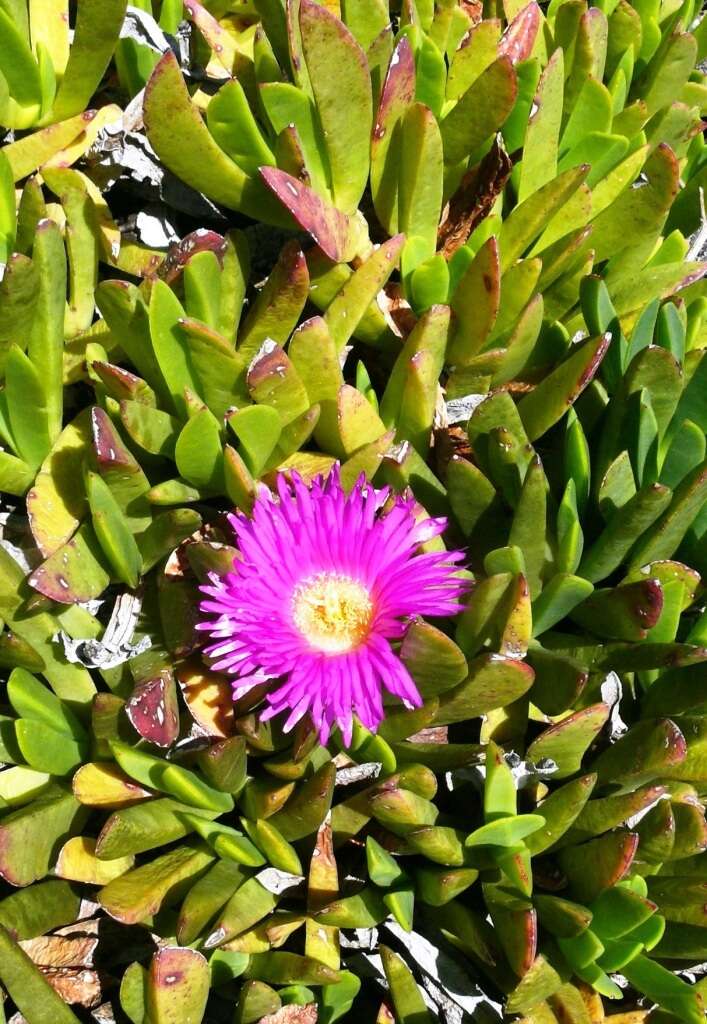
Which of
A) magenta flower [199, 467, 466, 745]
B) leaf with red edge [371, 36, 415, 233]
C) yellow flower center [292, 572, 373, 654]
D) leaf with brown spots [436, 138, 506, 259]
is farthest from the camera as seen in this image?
leaf with brown spots [436, 138, 506, 259]

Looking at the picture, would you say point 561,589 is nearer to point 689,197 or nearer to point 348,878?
point 348,878

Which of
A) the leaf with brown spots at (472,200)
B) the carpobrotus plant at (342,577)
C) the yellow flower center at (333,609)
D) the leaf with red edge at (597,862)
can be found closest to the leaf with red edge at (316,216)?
the carpobrotus plant at (342,577)

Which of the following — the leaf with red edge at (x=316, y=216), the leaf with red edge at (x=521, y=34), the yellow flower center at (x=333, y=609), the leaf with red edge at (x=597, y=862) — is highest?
the leaf with red edge at (x=521, y=34)

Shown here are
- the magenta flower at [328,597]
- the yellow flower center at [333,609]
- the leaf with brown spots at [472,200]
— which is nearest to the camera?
the magenta flower at [328,597]

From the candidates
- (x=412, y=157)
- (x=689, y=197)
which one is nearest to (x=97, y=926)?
(x=412, y=157)

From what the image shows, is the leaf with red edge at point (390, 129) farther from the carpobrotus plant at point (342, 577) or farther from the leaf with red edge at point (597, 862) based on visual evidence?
the leaf with red edge at point (597, 862)

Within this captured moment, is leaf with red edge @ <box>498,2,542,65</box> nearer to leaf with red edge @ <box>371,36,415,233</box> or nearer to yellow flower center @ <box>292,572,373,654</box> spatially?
leaf with red edge @ <box>371,36,415,233</box>

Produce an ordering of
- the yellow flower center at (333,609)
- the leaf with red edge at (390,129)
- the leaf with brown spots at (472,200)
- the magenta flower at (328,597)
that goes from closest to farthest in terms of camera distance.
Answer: the magenta flower at (328,597)
the yellow flower center at (333,609)
the leaf with red edge at (390,129)
the leaf with brown spots at (472,200)

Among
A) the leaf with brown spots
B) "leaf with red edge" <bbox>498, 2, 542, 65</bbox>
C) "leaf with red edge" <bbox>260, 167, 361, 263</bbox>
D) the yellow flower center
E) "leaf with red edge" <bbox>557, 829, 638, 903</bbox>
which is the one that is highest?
"leaf with red edge" <bbox>498, 2, 542, 65</bbox>

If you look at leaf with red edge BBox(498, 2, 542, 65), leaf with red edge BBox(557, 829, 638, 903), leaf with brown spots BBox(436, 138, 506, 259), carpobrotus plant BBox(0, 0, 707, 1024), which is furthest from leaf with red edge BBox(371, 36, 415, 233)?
leaf with red edge BBox(557, 829, 638, 903)
